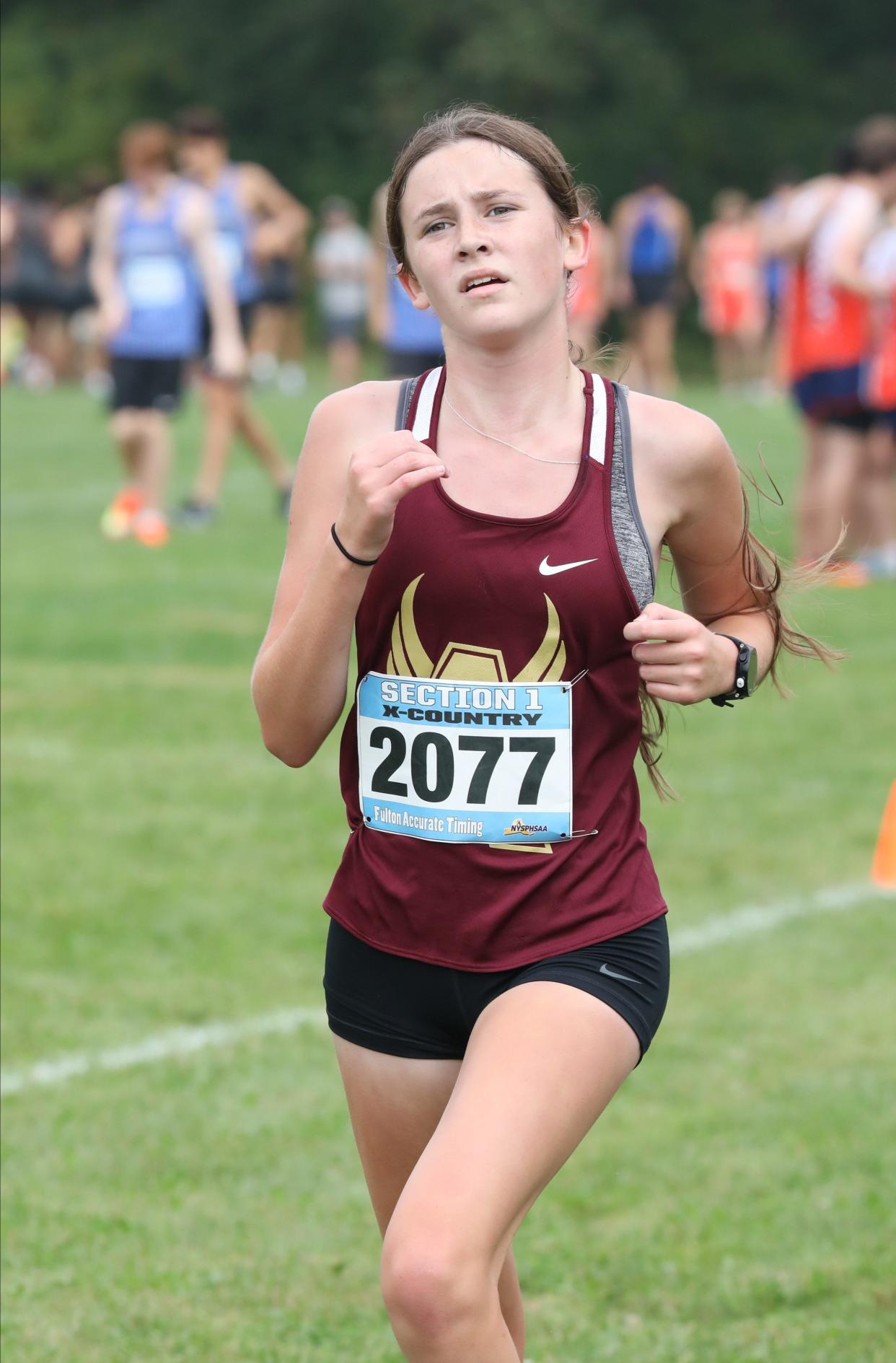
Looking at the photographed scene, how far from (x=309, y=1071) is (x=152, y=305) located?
7.57 m

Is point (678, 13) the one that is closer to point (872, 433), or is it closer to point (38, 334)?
point (38, 334)

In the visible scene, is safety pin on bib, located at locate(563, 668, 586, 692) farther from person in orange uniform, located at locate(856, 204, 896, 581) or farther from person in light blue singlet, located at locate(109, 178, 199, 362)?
person in light blue singlet, located at locate(109, 178, 199, 362)

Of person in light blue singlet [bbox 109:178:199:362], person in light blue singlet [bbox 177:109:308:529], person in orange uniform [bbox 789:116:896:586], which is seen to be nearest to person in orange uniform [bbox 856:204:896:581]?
person in orange uniform [bbox 789:116:896:586]

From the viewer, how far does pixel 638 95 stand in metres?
39.5

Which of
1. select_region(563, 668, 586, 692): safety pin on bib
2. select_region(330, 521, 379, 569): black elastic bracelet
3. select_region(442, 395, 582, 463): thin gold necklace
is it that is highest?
select_region(442, 395, 582, 463): thin gold necklace

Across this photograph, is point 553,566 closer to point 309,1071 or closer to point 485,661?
point 485,661

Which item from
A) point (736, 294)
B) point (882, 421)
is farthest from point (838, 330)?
point (736, 294)

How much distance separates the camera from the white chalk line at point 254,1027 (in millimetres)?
4848

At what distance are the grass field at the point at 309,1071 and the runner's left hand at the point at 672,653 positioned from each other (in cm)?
49

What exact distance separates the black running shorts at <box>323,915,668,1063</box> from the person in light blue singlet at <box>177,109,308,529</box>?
872 cm

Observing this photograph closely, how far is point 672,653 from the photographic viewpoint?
8.63 ft

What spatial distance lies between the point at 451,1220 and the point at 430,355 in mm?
9866

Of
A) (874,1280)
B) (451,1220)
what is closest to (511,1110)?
(451,1220)

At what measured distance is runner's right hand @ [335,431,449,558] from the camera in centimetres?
249
